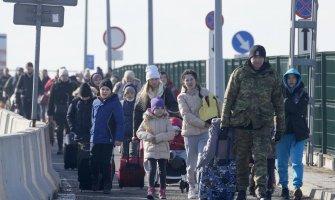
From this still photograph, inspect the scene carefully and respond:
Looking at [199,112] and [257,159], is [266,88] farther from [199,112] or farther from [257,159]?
[199,112]

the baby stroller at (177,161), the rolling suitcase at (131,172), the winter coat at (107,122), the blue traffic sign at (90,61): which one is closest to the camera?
the winter coat at (107,122)

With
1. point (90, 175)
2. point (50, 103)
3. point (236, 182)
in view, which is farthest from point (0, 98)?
point (236, 182)

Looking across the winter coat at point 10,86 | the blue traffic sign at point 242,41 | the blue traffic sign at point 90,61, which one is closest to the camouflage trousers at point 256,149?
the blue traffic sign at point 242,41

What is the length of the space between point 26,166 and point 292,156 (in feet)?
13.6

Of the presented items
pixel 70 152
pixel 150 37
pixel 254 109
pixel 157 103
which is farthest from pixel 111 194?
pixel 150 37

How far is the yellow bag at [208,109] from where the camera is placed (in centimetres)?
1944

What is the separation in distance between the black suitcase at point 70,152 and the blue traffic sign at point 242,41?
36.8ft

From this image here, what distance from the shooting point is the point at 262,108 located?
17250 mm

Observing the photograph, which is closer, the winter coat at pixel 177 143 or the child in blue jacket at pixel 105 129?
the child in blue jacket at pixel 105 129

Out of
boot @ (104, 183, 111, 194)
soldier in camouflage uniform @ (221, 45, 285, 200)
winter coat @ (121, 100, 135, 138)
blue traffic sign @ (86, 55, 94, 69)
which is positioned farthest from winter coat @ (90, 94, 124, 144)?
blue traffic sign @ (86, 55, 94, 69)

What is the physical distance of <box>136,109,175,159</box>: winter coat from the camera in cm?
1941

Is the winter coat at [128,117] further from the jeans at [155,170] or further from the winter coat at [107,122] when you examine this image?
the jeans at [155,170]

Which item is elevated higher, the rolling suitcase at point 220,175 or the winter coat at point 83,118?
the winter coat at point 83,118

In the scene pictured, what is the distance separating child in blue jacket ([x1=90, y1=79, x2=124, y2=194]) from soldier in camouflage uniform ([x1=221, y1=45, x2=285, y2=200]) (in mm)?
3248
